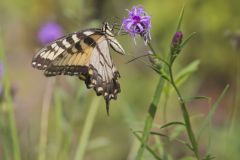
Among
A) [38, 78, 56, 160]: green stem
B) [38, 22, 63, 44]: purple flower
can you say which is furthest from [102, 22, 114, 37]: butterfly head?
[38, 22, 63, 44]: purple flower

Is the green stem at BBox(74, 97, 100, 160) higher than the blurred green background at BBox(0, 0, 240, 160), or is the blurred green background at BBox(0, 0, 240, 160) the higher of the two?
the blurred green background at BBox(0, 0, 240, 160)

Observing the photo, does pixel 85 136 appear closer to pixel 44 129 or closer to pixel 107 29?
pixel 44 129

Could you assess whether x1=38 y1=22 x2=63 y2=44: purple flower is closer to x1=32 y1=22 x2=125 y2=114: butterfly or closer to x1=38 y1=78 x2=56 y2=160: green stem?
x1=38 y1=78 x2=56 y2=160: green stem

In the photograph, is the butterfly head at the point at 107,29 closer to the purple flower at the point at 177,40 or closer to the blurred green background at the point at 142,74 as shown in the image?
Result: the purple flower at the point at 177,40

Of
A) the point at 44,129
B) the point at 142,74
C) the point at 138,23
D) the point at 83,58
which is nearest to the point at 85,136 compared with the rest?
the point at 44,129

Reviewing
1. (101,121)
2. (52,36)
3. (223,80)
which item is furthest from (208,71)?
(52,36)

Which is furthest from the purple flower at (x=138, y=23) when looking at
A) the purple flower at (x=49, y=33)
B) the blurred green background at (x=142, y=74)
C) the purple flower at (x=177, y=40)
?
the purple flower at (x=49, y=33)

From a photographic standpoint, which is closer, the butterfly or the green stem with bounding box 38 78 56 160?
the butterfly
